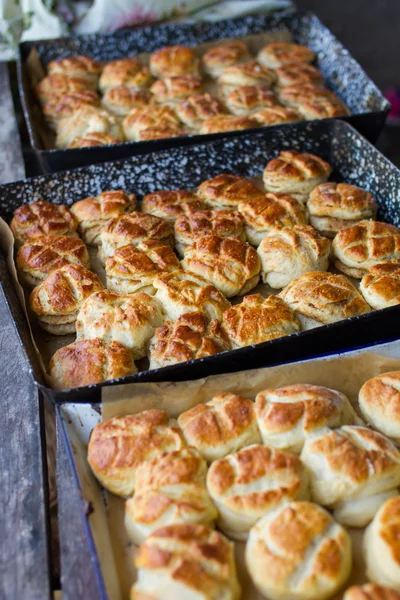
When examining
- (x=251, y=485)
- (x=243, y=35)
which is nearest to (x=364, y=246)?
(x=251, y=485)

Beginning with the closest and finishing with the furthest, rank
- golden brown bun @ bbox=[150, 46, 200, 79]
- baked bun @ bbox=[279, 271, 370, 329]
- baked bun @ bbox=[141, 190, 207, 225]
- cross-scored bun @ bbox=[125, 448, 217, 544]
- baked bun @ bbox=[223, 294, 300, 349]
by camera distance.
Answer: cross-scored bun @ bbox=[125, 448, 217, 544] < baked bun @ bbox=[223, 294, 300, 349] < baked bun @ bbox=[279, 271, 370, 329] < baked bun @ bbox=[141, 190, 207, 225] < golden brown bun @ bbox=[150, 46, 200, 79]

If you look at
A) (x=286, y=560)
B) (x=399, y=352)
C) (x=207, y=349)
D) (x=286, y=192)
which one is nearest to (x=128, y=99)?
(x=286, y=192)

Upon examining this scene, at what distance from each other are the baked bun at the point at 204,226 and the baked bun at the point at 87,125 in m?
1.07

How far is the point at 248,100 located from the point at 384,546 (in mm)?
3108

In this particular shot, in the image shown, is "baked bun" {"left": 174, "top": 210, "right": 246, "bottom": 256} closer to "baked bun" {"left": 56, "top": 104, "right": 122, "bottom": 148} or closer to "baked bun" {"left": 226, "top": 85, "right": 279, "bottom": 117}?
"baked bun" {"left": 56, "top": 104, "right": 122, "bottom": 148}

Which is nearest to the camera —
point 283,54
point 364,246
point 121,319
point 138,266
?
point 121,319

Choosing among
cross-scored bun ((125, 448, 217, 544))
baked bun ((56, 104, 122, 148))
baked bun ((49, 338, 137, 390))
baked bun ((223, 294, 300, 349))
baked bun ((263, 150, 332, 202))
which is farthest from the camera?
baked bun ((56, 104, 122, 148))

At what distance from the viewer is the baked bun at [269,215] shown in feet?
10.0

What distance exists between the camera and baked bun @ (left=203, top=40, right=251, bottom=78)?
451 cm

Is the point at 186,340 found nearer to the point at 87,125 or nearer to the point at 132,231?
the point at 132,231

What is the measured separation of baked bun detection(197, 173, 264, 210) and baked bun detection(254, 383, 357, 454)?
1.40 metres

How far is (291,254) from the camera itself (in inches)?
112

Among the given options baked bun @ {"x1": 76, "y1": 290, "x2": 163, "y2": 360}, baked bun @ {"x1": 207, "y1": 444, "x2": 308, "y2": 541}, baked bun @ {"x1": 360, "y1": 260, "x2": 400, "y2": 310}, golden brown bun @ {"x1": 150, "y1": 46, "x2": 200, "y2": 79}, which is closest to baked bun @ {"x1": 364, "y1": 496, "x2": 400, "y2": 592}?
baked bun @ {"x1": 207, "y1": 444, "x2": 308, "y2": 541}

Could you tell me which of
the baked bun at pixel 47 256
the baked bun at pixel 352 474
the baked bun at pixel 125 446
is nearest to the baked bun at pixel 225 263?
the baked bun at pixel 47 256
